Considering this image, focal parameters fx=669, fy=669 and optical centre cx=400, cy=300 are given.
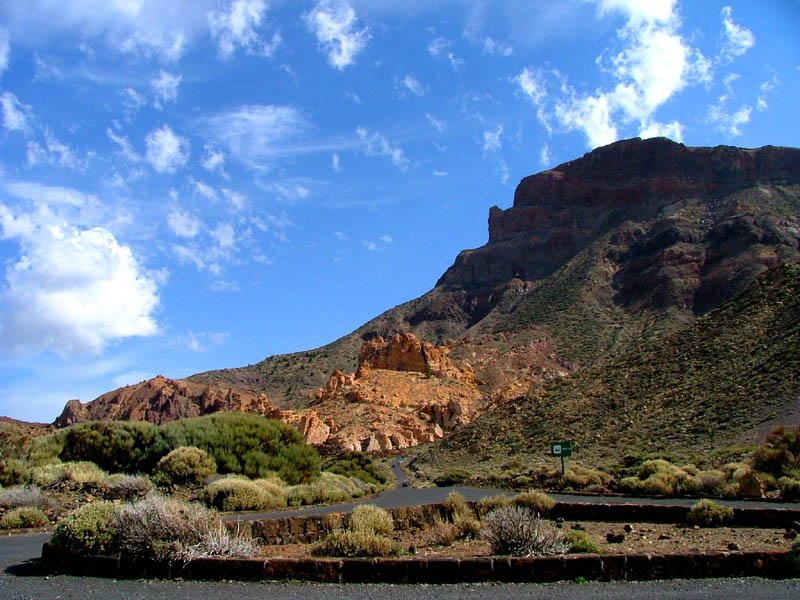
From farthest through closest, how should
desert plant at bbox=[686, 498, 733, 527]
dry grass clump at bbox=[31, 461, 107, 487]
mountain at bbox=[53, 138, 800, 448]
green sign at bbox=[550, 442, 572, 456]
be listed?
mountain at bbox=[53, 138, 800, 448]
green sign at bbox=[550, 442, 572, 456]
dry grass clump at bbox=[31, 461, 107, 487]
desert plant at bbox=[686, 498, 733, 527]

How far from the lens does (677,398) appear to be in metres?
35.5

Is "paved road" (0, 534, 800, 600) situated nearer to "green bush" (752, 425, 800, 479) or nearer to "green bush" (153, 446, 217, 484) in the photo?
"green bush" (153, 446, 217, 484)

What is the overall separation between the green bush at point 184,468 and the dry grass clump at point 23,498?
13.8 feet

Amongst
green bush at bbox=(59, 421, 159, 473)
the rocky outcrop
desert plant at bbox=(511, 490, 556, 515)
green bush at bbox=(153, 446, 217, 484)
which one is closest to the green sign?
desert plant at bbox=(511, 490, 556, 515)

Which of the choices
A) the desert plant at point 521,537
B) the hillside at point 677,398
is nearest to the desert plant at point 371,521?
the desert plant at point 521,537

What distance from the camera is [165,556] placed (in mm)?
8227

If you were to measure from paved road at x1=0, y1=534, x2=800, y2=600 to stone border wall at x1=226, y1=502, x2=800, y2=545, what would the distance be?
2.38m

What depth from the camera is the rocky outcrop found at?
78500 mm

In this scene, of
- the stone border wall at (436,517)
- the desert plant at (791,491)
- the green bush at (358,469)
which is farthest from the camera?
the green bush at (358,469)

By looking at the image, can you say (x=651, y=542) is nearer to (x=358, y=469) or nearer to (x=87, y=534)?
(x=87, y=534)

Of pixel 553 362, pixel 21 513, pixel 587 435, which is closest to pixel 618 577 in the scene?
pixel 21 513

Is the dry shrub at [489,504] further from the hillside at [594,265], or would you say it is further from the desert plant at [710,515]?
the hillside at [594,265]

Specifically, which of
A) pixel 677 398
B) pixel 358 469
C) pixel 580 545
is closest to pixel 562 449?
pixel 677 398

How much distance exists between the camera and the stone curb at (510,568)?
7613 mm
